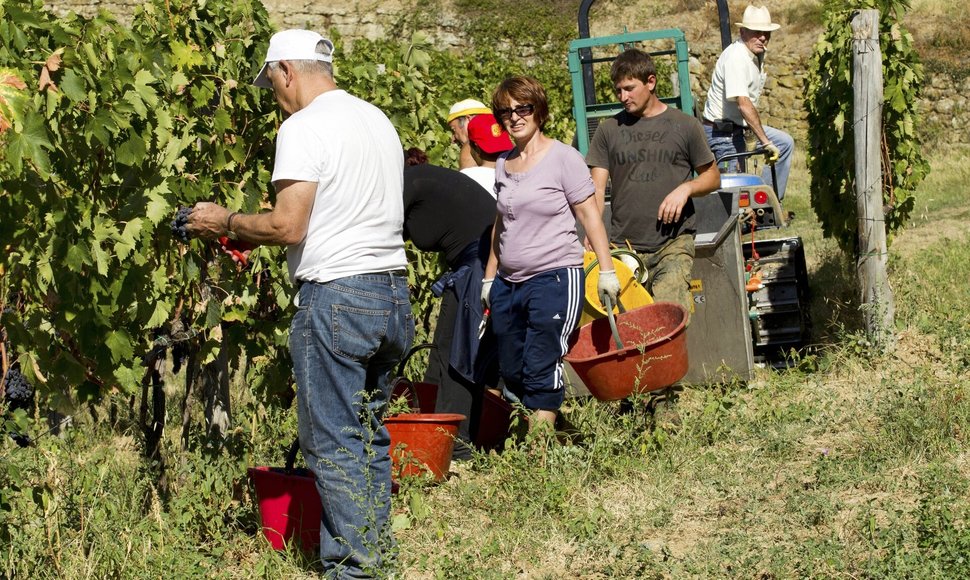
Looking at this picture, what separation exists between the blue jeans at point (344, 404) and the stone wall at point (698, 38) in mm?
13078

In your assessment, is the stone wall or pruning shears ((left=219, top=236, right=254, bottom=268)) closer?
pruning shears ((left=219, top=236, right=254, bottom=268))

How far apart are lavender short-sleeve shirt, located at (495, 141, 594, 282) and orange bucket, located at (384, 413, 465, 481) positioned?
66 centimetres

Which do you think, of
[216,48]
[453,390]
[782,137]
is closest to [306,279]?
[216,48]

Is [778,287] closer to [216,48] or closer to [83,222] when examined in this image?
[216,48]

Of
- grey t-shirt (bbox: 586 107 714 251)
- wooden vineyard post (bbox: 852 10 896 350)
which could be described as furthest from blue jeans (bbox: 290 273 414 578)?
wooden vineyard post (bbox: 852 10 896 350)

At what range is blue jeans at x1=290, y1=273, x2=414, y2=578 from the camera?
3.49 metres

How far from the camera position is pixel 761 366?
6.68m

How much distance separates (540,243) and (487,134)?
3.36 feet

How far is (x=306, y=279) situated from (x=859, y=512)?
1.94m

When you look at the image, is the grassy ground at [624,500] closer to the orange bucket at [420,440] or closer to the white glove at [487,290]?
the orange bucket at [420,440]

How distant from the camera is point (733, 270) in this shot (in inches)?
232

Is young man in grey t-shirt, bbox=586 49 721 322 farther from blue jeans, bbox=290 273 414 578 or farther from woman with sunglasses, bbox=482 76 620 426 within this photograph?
blue jeans, bbox=290 273 414 578

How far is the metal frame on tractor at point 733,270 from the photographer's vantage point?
232 inches

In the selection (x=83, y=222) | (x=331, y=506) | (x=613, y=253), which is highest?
(x=83, y=222)
